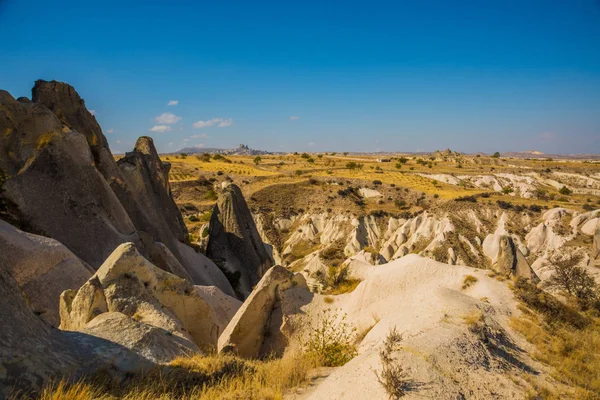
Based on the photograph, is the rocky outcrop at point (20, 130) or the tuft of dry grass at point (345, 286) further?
the tuft of dry grass at point (345, 286)

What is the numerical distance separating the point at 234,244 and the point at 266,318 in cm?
1243

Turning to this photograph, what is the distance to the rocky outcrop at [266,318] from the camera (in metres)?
8.70

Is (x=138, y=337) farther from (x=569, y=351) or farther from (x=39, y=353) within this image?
(x=569, y=351)

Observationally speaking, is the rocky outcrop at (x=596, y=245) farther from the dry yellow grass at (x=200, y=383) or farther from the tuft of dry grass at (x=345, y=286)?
the dry yellow grass at (x=200, y=383)

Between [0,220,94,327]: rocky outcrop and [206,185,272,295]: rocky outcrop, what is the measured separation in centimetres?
1231

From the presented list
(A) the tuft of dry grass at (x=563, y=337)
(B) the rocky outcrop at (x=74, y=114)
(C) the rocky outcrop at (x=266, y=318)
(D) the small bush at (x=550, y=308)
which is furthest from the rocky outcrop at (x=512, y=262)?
(B) the rocky outcrop at (x=74, y=114)

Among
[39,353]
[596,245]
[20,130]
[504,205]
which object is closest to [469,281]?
[39,353]

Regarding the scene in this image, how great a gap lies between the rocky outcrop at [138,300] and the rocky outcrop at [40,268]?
1.45 m

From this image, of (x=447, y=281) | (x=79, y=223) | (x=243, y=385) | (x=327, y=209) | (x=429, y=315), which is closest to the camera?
(x=243, y=385)

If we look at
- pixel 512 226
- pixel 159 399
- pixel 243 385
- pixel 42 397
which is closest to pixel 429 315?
pixel 243 385

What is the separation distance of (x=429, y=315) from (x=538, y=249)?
1393 inches

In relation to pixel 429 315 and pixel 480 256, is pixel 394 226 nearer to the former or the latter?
pixel 480 256

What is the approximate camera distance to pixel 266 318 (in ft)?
30.9

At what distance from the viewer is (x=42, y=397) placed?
131 inches
